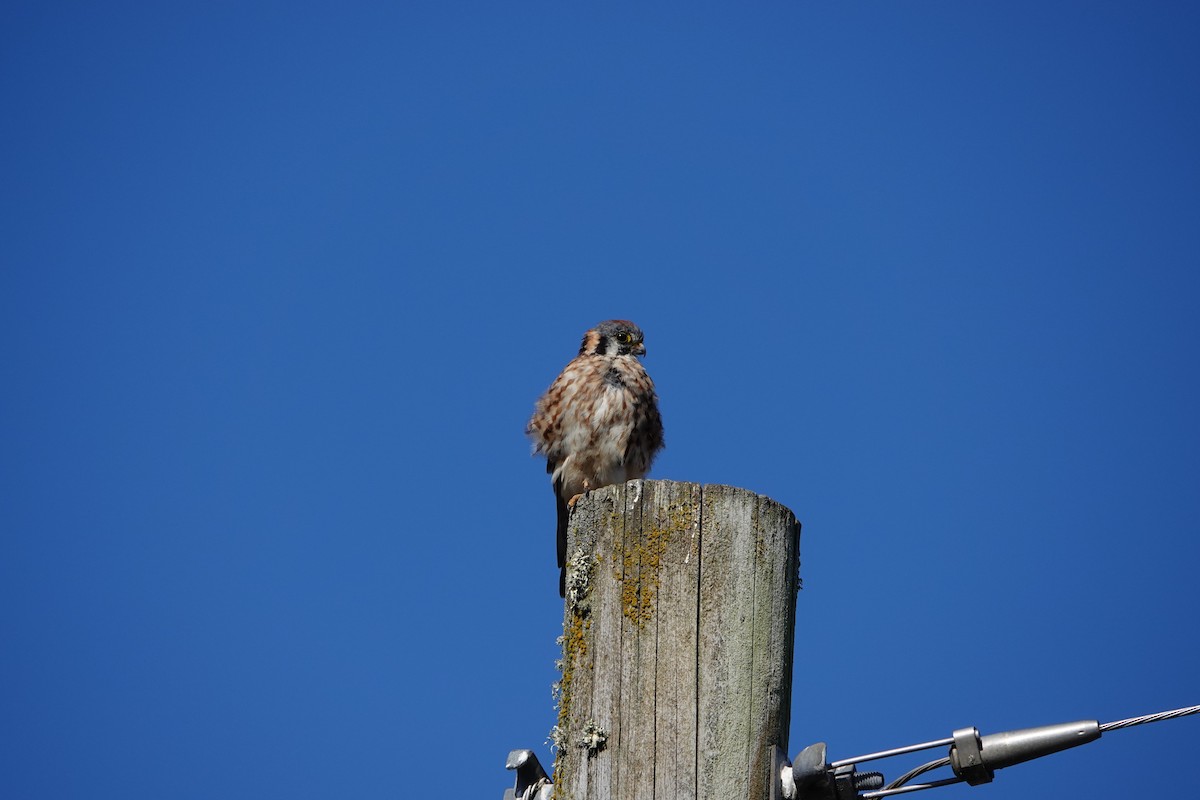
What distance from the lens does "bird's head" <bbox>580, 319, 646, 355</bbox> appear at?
7027 mm

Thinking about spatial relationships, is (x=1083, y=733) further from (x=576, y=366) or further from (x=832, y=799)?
(x=576, y=366)

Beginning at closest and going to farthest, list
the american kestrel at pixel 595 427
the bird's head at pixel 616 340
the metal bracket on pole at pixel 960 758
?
the metal bracket on pole at pixel 960 758 < the american kestrel at pixel 595 427 < the bird's head at pixel 616 340

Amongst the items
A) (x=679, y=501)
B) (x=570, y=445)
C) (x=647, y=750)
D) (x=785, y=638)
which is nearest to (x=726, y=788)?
(x=647, y=750)

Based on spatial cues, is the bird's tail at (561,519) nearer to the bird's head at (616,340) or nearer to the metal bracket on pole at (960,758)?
the bird's head at (616,340)

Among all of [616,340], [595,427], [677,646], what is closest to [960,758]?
[677,646]

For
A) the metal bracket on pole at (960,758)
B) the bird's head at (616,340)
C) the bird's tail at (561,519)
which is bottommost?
the metal bracket on pole at (960,758)

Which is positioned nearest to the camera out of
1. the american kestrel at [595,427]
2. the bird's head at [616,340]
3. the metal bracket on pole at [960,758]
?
the metal bracket on pole at [960,758]

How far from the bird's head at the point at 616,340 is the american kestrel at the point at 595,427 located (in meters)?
0.23

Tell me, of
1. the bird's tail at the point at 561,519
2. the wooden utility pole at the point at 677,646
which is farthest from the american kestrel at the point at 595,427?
the wooden utility pole at the point at 677,646

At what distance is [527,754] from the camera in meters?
3.23

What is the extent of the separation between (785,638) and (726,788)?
1.34 ft

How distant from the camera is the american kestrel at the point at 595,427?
21.1 feet

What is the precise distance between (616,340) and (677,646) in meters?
4.13

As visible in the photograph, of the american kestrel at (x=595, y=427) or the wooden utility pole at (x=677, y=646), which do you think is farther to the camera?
the american kestrel at (x=595, y=427)
